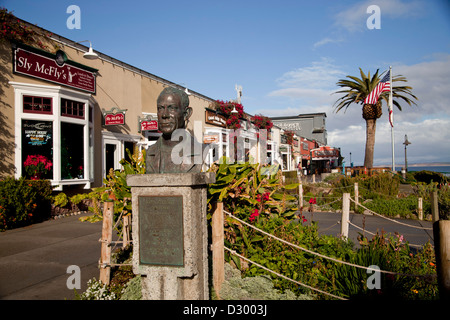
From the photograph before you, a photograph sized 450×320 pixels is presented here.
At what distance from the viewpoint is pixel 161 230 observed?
3270 millimetres

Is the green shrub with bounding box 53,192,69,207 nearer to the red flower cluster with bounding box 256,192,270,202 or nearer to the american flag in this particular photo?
the red flower cluster with bounding box 256,192,270,202

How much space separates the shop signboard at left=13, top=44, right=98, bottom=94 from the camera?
29.8ft

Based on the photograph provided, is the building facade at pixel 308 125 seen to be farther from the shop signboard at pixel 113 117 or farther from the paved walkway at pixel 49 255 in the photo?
the paved walkway at pixel 49 255

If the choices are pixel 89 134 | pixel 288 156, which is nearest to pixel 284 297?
pixel 89 134

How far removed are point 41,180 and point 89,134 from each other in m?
2.82

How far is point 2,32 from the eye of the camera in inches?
333

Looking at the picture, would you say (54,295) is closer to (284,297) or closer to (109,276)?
(109,276)

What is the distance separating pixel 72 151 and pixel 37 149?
4.07 ft

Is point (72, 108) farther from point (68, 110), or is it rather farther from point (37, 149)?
point (37, 149)

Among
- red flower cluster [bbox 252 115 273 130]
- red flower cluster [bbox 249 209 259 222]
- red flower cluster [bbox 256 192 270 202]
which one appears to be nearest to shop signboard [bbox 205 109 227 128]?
red flower cluster [bbox 252 115 273 130]

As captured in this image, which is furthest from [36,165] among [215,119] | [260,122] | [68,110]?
[260,122]

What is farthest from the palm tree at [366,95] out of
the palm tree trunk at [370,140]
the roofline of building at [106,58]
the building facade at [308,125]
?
the building facade at [308,125]

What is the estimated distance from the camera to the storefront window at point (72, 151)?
10.3m
